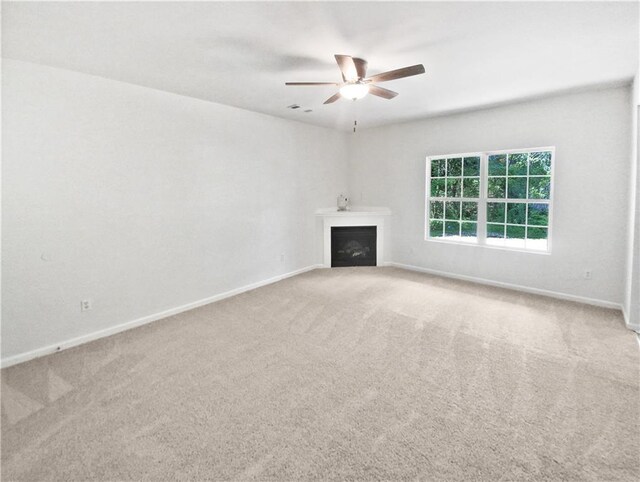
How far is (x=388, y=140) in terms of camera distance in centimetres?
616

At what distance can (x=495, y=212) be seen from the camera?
514 centimetres

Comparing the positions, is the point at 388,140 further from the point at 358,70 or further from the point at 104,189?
the point at 104,189

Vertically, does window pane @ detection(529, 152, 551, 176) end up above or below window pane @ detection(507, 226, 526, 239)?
above

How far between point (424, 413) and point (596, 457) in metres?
0.89

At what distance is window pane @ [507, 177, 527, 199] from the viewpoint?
4.81 m

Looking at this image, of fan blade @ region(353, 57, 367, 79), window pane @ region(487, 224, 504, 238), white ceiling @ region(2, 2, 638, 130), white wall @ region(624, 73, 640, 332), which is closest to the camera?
white ceiling @ region(2, 2, 638, 130)

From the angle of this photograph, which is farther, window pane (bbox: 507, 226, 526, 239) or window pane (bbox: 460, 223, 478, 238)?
window pane (bbox: 460, 223, 478, 238)

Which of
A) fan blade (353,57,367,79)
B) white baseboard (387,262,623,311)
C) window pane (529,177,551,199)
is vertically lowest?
white baseboard (387,262,623,311)

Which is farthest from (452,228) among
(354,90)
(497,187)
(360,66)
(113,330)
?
(113,330)

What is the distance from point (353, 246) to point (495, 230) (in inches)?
93.1

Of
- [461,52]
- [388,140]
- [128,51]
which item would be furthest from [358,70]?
[388,140]

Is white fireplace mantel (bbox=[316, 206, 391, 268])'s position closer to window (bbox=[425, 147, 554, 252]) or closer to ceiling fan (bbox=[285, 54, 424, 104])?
window (bbox=[425, 147, 554, 252])

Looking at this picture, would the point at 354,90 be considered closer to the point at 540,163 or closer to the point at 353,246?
the point at 540,163

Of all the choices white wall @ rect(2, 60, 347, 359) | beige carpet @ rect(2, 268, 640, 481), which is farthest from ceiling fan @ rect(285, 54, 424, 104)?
beige carpet @ rect(2, 268, 640, 481)
